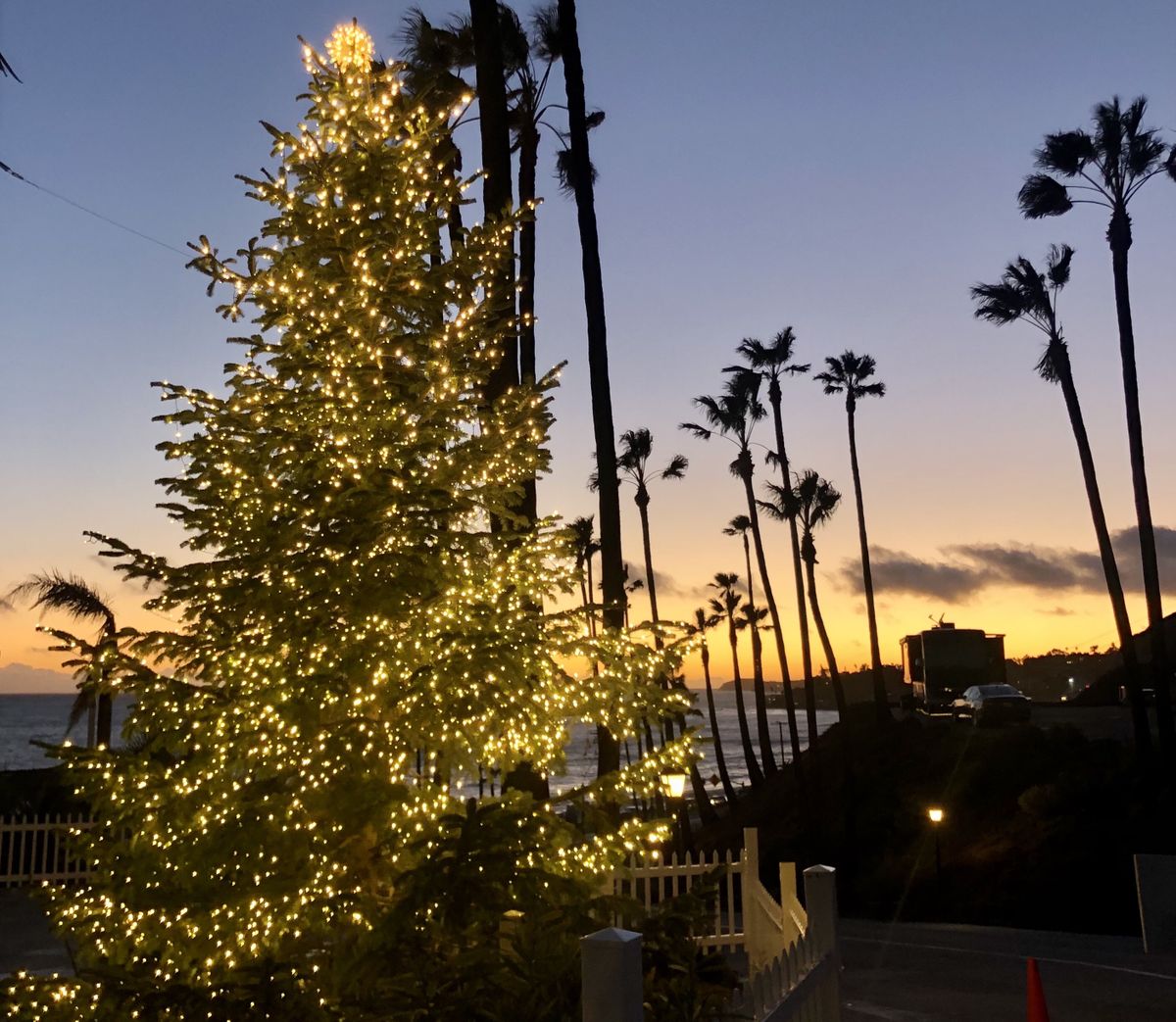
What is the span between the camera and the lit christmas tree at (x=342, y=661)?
19.7 ft

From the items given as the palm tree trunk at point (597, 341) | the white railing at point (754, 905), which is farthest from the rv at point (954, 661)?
the white railing at point (754, 905)

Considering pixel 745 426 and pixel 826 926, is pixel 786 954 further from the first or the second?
pixel 745 426

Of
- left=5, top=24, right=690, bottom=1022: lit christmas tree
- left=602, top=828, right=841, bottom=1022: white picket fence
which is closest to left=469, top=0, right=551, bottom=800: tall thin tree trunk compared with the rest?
left=5, top=24, right=690, bottom=1022: lit christmas tree

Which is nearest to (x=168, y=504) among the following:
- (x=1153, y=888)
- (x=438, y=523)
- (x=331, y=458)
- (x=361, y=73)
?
(x=331, y=458)

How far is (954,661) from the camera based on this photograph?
40.4m

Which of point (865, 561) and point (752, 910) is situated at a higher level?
point (865, 561)

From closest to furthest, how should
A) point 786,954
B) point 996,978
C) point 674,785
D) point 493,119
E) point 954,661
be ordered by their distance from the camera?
point 786,954 → point 674,785 → point 493,119 → point 996,978 → point 954,661

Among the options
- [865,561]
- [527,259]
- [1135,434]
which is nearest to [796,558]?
[865,561]

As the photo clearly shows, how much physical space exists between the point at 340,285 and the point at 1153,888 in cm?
1385

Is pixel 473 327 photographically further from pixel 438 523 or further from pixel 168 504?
pixel 168 504

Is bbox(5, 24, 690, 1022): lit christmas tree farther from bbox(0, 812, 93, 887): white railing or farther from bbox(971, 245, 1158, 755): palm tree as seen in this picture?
bbox(971, 245, 1158, 755): palm tree

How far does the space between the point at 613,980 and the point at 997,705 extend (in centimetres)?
3613

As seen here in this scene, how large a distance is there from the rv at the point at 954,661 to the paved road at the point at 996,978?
2509 cm

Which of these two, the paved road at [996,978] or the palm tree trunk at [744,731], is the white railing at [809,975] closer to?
the paved road at [996,978]
